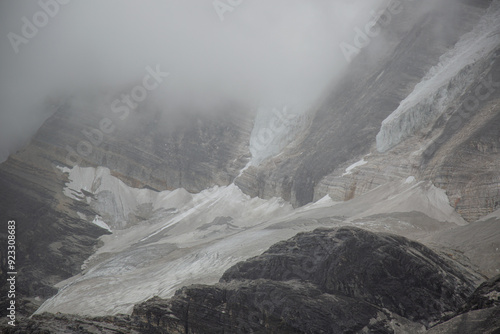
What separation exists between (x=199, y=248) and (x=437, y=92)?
35384 mm

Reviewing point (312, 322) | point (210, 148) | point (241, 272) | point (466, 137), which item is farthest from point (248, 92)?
point (312, 322)

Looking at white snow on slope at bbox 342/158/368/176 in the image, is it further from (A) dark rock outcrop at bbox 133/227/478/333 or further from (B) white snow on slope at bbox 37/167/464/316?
→ (A) dark rock outcrop at bbox 133/227/478/333

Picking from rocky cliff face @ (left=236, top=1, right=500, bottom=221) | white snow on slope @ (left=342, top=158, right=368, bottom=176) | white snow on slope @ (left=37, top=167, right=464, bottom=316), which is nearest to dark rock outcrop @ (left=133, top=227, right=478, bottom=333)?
white snow on slope @ (left=37, top=167, right=464, bottom=316)

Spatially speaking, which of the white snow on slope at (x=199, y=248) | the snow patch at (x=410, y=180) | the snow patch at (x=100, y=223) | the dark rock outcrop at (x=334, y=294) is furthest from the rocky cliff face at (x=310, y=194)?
the snow patch at (x=100, y=223)

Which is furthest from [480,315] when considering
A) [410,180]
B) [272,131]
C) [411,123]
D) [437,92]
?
[272,131]

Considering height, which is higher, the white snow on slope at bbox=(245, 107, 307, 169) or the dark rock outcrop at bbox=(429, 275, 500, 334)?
the white snow on slope at bbox=(245, 107, 307, 169)

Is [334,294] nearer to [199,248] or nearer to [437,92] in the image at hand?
[199,248]

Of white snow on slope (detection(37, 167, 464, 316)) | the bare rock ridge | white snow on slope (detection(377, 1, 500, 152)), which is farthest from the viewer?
white snow on slope (detection(377, 1, 500, 152))

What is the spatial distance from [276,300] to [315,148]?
1963 inches

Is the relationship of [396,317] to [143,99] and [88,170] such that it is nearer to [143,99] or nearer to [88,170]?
[88,170]

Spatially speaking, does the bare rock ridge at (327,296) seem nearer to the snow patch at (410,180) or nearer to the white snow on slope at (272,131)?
the snow patch at (410,180)

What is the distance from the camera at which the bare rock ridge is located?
29.7 metres

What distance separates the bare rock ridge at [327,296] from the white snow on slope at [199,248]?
8290mm

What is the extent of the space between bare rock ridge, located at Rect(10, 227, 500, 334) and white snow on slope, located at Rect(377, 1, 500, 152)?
31754 mm
